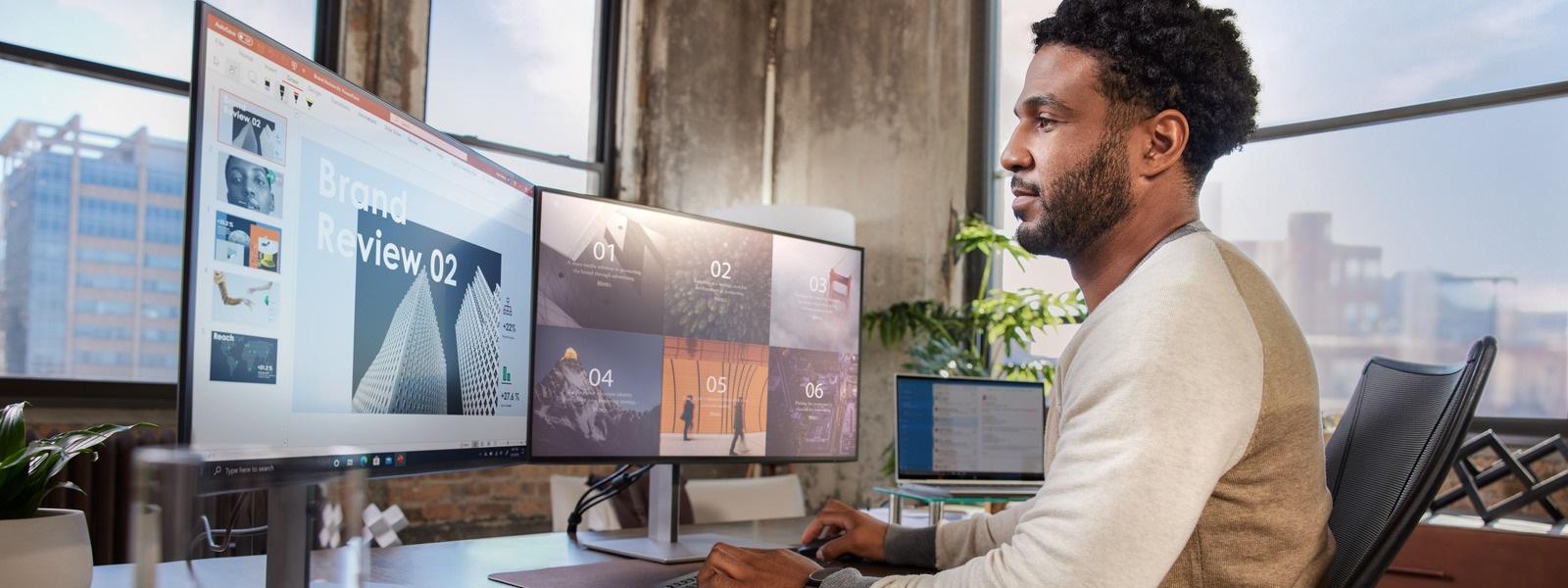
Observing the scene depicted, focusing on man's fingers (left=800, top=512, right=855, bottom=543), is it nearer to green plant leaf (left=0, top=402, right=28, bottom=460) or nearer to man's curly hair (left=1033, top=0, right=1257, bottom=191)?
man's curly hair (left=1033, top=0, right=1257, bottom=191)

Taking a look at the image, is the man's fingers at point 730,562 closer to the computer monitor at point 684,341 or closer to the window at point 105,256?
the computer monitor at point 684,341

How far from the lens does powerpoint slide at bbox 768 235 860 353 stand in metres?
1.97

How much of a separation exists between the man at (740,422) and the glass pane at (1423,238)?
267cm

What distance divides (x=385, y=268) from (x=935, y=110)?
3.89m

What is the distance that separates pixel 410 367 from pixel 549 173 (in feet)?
11.9

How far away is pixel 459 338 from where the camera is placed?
4.64ft

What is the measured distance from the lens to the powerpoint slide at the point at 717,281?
1.81 meters

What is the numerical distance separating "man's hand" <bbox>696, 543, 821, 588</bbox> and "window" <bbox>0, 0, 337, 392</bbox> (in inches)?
109

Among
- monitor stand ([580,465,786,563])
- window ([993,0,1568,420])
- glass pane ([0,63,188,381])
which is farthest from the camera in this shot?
window ([993,0,1568,420])

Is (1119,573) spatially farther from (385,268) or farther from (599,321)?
(599,321)

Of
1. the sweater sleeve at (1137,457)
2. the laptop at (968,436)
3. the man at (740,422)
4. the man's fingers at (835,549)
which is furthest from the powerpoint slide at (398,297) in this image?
the laptop at (968,436)

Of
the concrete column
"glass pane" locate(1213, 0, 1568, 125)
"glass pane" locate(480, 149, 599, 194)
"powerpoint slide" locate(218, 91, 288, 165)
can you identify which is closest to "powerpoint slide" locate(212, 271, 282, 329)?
"powerpoint slide" locate(218, 91, 288, 165)

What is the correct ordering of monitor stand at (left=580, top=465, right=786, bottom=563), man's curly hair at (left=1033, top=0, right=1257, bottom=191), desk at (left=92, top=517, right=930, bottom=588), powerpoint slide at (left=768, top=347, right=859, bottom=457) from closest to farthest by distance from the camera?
man's curly hair at (left=1033, top=0, right=1257, bottom=191) → desk at (left=92, top=517, right=930, bottom=588) → monitor stand at (left=580, top=465, right=786, bottom=563) → powerpoint slide at (left=768, top=347, right=859, bottom=457)

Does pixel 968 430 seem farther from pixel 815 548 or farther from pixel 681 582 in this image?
pixel 681 582
